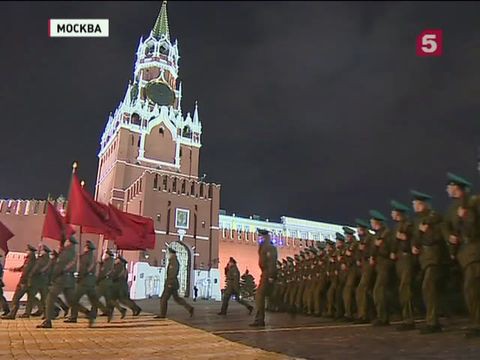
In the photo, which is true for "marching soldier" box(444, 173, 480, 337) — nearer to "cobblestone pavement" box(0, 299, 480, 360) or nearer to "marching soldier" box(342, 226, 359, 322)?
"cobblestone pavement" box(0, 299, 480, 360)

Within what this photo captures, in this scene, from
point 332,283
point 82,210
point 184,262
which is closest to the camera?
point 332,283

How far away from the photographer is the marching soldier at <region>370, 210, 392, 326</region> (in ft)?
26.3

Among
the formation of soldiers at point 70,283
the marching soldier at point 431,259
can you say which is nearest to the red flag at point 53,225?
the formation of soldiers at point 70,283

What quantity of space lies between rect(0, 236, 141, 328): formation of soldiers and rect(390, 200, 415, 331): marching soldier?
6.30 meters

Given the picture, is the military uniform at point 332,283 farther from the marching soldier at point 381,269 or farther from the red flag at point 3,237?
the red flag at point 3,237

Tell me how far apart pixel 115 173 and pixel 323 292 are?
4259 centimetres

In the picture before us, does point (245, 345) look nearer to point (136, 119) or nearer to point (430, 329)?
point (430, 329)

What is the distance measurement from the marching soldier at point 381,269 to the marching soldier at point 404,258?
0.14 meters

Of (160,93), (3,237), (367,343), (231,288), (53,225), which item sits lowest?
(367,343)

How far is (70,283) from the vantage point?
964 centimetres

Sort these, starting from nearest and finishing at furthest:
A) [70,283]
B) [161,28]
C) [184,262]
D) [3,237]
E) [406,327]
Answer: [406,327] < [70,283] < [3,237] < [184,262] < [161,28]

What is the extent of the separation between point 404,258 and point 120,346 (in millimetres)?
4880

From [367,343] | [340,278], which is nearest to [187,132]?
[340,278]

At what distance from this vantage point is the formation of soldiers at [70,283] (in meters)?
9.52
